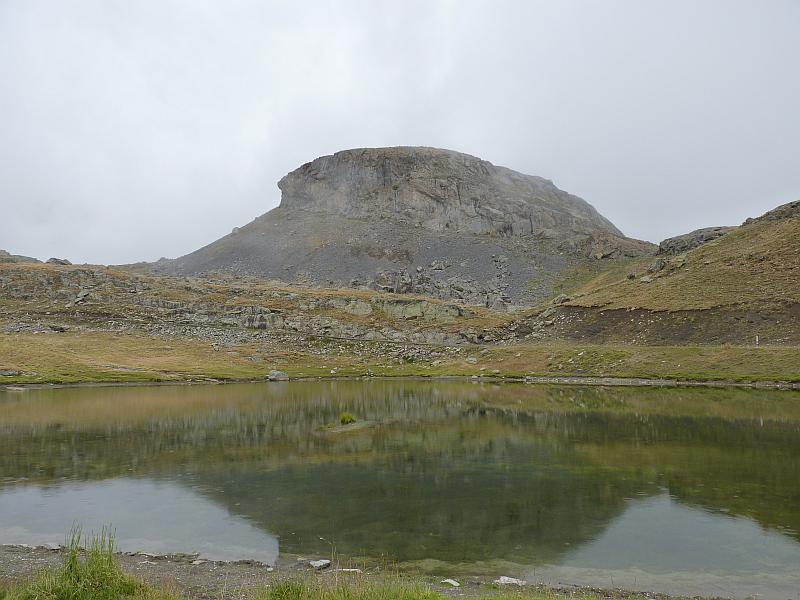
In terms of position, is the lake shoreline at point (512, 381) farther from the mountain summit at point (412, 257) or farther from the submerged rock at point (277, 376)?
the mountain summit at point (412, 257)

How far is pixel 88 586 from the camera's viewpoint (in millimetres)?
9406

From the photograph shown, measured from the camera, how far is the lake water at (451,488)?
13.8 metres

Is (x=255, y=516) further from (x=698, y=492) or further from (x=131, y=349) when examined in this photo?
(x=131, y=349)

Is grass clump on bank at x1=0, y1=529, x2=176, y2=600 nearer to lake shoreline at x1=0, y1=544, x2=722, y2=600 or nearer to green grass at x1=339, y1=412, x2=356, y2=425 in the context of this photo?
lake shoreline at x1=0, y1=544, x2=722, y2=600

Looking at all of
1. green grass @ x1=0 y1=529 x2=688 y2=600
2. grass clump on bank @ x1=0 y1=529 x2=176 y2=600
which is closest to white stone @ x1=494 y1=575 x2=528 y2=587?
green grass @ x1=0 y1=529 x2=688 y2=600

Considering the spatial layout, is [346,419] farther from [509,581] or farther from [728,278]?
[728,278]

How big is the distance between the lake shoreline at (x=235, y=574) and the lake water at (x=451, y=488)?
731 mm

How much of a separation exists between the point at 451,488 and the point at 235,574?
956cm

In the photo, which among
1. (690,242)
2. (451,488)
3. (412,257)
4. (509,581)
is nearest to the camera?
(509,581)

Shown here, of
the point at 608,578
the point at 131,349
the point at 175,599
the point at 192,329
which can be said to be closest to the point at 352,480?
the point at 608,578

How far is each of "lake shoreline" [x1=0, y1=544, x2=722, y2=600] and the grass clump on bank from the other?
825 mm

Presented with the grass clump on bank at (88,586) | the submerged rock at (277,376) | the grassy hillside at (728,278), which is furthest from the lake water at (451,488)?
the grassy hillside at (728,278)

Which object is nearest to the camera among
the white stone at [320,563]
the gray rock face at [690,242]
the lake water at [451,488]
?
the white stone at [320,563]

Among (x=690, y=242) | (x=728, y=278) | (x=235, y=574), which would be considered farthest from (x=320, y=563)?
(x=690, y=242)
